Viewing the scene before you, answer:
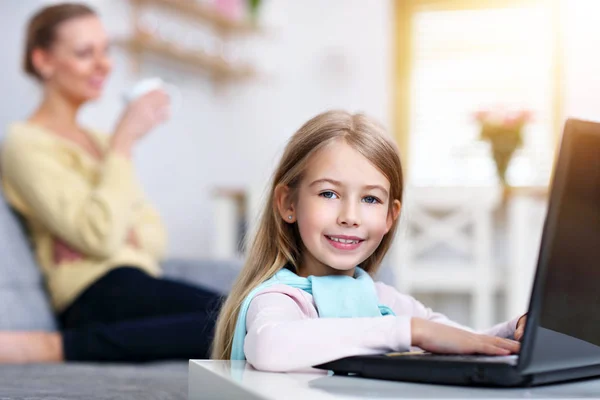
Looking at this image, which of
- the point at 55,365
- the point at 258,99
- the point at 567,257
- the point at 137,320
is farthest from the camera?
the point at 258,99

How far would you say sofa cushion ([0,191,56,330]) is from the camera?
69.2 inches

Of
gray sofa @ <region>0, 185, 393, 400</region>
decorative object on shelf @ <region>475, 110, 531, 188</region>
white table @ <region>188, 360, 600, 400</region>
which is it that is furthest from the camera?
decorative object on shelf @ <region>475, 110, 531, 188</region>

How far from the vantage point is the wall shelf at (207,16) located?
3.64m

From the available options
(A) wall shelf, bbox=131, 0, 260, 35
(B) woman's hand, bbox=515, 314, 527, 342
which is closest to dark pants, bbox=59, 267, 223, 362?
(B) woman's hand, bbox=515, 314, 527, 342

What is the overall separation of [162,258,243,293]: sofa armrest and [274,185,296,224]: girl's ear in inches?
43.7

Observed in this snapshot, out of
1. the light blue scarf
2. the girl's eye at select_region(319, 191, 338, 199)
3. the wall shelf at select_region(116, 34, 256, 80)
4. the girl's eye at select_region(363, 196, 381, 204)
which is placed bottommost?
the light blue scarf

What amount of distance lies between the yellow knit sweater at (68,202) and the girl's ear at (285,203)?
933 millimetres

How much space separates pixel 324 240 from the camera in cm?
92

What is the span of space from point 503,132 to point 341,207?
277cm

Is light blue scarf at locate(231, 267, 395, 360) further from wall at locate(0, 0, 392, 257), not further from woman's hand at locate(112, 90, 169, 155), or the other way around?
wall at locate(0, 0, 392, 257)

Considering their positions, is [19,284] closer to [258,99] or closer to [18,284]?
[18,284]

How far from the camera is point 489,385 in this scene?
0.67 meters

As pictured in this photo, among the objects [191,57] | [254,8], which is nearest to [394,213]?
[191,57]

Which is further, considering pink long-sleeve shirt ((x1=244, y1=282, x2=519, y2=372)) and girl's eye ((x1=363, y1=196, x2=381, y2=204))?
girl's eye ((x1=363, y1=196, x2=381, y2=204))
